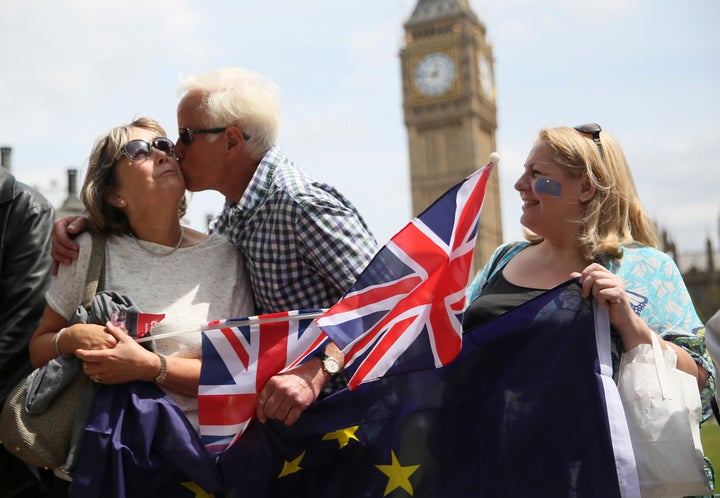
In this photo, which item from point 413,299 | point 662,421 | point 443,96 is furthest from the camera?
point 443,96

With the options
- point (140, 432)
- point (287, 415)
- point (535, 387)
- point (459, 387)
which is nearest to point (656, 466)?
point (535, 387)

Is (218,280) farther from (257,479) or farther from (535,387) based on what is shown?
(535,387)

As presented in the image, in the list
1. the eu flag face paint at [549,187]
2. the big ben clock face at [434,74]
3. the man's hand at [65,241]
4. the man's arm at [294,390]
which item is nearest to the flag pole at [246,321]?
the man's arm at [294,390]

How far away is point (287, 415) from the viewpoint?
2311mm

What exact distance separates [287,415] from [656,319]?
0.99 meters

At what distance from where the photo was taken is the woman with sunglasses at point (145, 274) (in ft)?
7.66

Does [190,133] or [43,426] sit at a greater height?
[190,133]

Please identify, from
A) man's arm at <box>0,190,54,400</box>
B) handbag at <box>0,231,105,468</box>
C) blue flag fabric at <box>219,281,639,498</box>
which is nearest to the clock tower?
man's arm at <box>0,190,54,400</box>

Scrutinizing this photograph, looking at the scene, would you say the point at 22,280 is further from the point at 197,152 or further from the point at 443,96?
the point at 443,96

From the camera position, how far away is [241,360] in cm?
242

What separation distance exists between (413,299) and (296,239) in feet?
1.33

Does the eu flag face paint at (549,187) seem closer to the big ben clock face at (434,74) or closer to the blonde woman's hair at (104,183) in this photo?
the blonde woman's hair at (104,183)

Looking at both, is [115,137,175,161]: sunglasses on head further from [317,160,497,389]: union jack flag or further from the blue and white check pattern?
[317,160,497,389]: union jack flag

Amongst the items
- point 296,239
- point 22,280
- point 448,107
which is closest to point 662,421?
point 296,239
